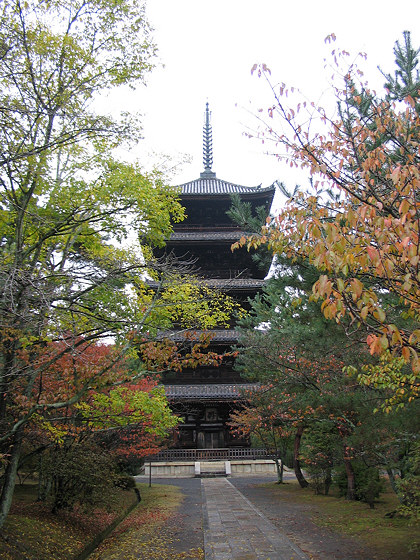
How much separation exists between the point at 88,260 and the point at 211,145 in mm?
32488

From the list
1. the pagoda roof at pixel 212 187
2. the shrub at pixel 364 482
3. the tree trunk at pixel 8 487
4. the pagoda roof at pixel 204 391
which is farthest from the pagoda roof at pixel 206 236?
the tree trunk at pixel 8 487

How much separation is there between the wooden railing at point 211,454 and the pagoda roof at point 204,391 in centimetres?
408

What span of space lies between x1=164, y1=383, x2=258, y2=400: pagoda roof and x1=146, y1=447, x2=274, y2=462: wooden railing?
13.4 ft

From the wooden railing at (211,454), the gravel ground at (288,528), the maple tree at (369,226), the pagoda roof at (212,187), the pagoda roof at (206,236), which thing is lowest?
the wooden railing at (211,454)

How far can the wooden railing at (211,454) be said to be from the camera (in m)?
24.6

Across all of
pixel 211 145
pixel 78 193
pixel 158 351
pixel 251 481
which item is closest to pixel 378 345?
pixel 158 351

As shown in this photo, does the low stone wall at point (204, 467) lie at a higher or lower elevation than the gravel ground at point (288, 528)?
lower

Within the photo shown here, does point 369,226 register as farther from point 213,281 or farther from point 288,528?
A: point 213,281

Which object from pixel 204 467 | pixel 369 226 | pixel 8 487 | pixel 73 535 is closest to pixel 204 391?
pixel 204 467

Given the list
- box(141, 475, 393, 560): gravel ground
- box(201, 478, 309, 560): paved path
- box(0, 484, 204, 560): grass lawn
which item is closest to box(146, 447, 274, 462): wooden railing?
box(141, 475, 393, 560): gravel ground

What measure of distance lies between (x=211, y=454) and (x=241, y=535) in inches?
648

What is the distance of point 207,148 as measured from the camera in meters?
37.5

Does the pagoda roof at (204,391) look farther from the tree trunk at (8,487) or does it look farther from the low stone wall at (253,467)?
the tree trunk at (8,487)

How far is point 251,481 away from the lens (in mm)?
21359
